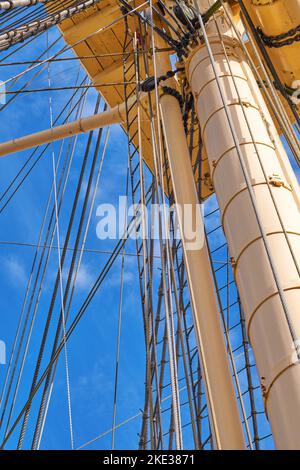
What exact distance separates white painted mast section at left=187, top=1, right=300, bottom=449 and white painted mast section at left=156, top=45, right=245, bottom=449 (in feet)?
1.04

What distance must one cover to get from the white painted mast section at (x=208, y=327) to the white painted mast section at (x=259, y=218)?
318 millimetres

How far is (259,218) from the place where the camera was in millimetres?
2592

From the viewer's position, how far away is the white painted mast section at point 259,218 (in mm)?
2201

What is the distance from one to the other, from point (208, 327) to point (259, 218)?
1.92 ft

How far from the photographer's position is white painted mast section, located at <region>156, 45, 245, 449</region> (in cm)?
255

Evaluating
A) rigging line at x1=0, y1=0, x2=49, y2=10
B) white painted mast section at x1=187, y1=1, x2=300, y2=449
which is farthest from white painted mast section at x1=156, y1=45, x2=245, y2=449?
rigging line at x1=0, y1=0, x2=49, y2=10

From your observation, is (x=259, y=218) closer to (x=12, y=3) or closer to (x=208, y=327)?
(x=208, y=327)

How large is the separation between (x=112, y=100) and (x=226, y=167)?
416cm

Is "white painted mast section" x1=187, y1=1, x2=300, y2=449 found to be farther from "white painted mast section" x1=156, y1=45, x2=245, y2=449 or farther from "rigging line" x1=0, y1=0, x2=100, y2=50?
"rigging line" x1=0, y1=0, x2=100, y2=50

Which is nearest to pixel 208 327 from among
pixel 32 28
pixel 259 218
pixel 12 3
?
pixel 259 218

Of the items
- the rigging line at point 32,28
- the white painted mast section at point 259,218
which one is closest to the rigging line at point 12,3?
the rigging line at point 32,28

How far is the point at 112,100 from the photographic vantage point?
6996mm

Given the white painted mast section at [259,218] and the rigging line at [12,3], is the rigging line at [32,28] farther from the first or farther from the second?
the white painted mast section at [259,218]
